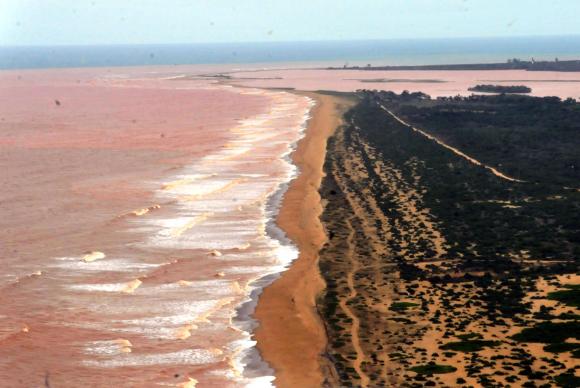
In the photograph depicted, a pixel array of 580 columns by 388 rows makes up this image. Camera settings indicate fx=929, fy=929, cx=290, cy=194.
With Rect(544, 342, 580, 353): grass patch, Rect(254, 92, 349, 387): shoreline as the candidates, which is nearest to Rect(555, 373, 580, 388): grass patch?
Rect(544, 342, 580, 353): grass patch

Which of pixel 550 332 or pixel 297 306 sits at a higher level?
pixel 550 332

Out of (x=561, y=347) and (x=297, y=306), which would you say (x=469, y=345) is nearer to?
(x=561, y=347)

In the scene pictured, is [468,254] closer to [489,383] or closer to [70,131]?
[489,383]

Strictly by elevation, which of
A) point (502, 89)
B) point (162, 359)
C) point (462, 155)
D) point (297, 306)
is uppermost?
point (502, 89)

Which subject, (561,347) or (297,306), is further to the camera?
(297,306)

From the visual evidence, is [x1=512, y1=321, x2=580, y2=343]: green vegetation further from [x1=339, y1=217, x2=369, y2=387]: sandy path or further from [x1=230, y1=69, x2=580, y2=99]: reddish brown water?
[x1=230, y1=69, x2=580, y2=99]: reddish brown water

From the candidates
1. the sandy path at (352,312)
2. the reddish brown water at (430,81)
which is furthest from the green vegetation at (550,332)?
the reddish brown water at (430,81)

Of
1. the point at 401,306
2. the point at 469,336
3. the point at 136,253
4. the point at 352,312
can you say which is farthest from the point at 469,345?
the point at 136,253
